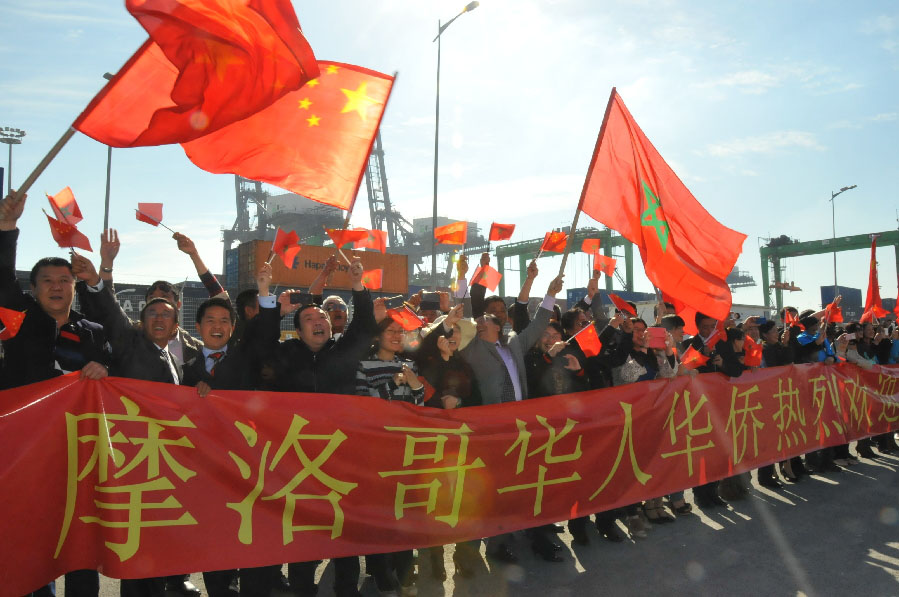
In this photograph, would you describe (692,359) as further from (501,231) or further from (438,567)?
(438,567)

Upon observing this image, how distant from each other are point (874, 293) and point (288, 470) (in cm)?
903

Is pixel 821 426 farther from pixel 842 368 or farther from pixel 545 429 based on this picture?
pixel 545 429

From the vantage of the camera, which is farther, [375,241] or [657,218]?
[657,218]

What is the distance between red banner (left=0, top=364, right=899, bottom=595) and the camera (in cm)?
313

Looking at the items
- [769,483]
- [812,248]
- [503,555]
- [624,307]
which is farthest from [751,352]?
[812,248]

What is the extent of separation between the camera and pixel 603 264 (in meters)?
6.47

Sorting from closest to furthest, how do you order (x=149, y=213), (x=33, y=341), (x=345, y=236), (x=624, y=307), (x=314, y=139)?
(x=33, y=341) → (x=149, y=213) → (x=345, y=236) → (x=314, y=139) → (x=624, y=307)

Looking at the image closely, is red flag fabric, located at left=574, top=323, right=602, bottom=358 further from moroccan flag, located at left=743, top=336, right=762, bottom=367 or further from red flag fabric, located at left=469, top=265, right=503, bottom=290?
moroccan flag, located at left=743, top=336, right=762, bottom=367

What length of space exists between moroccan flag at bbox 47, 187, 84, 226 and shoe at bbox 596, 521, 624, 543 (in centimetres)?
416

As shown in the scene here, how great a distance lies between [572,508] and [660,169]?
2.68 meters

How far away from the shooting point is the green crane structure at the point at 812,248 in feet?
168

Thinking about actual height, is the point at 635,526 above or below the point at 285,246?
below

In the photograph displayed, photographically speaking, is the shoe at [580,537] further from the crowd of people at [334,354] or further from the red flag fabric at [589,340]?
the red flag fabric at [589,340]

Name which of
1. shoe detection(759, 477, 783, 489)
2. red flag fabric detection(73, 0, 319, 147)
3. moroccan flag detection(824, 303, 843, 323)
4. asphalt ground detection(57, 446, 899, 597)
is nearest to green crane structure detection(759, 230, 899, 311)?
moroccan flag detection(824, 303, 843, 323)
